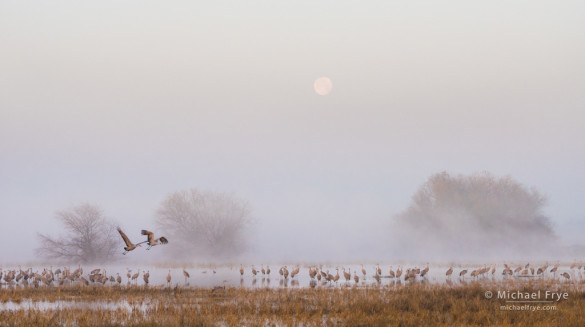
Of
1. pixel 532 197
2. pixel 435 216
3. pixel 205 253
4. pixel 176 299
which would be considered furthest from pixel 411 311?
pixel 532 197

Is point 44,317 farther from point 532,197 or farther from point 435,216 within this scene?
point 532,197

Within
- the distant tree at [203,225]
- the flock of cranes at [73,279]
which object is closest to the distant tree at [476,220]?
the distant tree at [203,225]

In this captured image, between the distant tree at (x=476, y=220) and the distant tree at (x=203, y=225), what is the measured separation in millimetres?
22352

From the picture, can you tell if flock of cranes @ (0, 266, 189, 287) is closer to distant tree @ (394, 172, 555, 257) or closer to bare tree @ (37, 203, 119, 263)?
bare tree @ (37, 203, 119, 263)

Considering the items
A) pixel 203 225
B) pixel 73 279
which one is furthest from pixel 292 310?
pixel 203 225

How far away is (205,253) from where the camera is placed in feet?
207

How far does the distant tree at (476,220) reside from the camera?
71.1 metres

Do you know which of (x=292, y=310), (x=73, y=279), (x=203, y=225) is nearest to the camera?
(x=292, y=310)

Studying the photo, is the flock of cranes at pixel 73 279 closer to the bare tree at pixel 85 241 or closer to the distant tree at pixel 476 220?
the bare tree at pixel 85 241

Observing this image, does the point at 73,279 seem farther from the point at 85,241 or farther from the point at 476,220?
the point at 476,220

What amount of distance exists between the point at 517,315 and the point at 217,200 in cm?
5098

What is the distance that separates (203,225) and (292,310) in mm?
45433

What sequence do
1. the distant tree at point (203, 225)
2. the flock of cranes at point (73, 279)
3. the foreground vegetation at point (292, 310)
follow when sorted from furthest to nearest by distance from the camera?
the distant tree at point (203, 225) < the flock of cranes at point (73, 279) < the foreground vegetation at point (292, 310)

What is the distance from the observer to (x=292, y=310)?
20.1 meters
